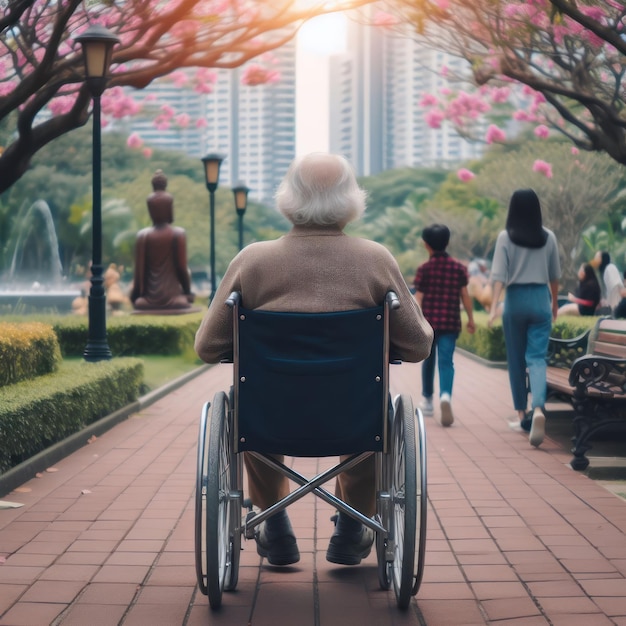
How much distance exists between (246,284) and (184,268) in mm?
17633

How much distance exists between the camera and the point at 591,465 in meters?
6.79

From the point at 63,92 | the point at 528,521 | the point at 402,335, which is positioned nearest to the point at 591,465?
the point at 528,521

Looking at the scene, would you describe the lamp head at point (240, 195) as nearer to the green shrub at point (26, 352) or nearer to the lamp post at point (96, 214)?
the lamp post at point (96, 214)

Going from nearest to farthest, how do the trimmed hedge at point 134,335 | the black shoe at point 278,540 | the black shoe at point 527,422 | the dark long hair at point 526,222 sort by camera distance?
the black shoe at point 278,540
the dark long hair at point 526,222
the black shoe at point 527,422
the trimmed hedge at point 134,335

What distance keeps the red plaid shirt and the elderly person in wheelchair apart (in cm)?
530

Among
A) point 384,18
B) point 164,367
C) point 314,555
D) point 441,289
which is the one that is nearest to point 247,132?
point 164,367

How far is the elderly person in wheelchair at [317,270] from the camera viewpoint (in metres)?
4.07

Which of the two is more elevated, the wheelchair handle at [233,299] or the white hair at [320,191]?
the white hair at [320,191]

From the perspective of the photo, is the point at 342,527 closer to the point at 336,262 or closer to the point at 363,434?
the point at 363,434

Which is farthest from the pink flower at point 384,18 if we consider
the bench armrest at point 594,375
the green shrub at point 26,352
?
the bench armrest at point 594,375

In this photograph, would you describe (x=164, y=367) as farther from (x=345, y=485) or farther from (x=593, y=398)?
(x=345, y=485)

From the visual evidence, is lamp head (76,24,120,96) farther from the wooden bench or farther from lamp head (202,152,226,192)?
lamp head (202,152,226,192)

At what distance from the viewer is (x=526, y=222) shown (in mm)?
8312

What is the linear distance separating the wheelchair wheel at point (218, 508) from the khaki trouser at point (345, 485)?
0.17 meters
